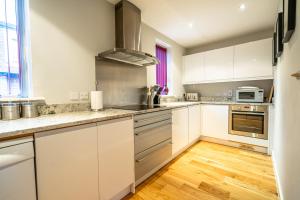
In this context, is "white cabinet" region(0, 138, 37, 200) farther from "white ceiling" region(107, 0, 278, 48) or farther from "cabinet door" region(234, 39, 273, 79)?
"cabinet door" region(234, 39, 273, 79)

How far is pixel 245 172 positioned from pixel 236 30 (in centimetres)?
265

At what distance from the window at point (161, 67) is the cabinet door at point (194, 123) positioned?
2.94ft

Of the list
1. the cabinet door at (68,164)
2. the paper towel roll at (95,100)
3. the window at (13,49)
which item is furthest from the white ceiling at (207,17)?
the cabinet door at (68,164)

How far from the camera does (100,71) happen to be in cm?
187

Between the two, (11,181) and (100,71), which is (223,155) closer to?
(100,71)

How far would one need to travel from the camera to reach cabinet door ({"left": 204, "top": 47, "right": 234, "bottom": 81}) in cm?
304

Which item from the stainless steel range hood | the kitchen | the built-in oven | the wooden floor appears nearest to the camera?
the kitchen

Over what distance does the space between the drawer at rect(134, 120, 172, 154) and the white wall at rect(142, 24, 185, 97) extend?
3.35 feet

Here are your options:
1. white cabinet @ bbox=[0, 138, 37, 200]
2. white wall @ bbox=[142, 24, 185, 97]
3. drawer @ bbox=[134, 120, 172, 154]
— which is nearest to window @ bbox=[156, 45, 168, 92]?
white wall @ bbox=[142, 24, 185, 97]

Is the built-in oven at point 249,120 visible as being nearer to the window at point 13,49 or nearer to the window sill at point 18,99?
the window sill at point 18,99

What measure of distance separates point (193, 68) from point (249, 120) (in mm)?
1692

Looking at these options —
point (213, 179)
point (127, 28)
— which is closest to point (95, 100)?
point (127, 28)

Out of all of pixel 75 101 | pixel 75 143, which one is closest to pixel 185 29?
pixel 75 101

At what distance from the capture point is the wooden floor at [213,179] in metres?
1.50
